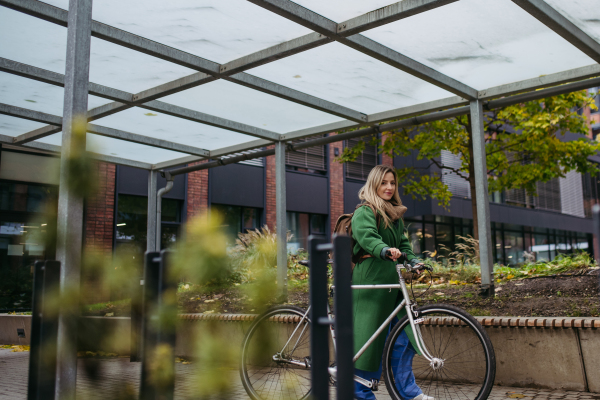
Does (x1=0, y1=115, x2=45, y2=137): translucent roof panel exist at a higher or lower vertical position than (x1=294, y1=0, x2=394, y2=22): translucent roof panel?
lower

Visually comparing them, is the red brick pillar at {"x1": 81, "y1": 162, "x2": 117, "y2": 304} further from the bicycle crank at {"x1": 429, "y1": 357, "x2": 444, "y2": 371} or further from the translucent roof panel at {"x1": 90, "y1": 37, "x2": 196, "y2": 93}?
the translucent roof panel at {"x1": 90, "y1": 37, "x2": 196, "y2": 93}

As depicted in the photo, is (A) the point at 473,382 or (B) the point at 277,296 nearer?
(B) the point at 277,296

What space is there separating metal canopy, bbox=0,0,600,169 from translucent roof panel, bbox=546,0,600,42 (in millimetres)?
16

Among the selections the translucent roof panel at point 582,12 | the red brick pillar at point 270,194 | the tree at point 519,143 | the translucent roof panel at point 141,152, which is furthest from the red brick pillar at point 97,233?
the red brick pillar at point 270,194

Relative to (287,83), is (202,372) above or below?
below

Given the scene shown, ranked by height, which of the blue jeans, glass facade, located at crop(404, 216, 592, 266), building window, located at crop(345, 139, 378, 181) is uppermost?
building window, located at crop(345, 139, 378, 181)

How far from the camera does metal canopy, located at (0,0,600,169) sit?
486cm

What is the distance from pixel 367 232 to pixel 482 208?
3106 millimetres

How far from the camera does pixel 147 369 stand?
839 millimetres

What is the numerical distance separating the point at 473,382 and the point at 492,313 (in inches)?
53.5

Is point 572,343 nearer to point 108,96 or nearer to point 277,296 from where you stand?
point 277,296

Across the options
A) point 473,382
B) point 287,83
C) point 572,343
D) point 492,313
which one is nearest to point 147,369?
point 473,382

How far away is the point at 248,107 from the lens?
7.33 metres

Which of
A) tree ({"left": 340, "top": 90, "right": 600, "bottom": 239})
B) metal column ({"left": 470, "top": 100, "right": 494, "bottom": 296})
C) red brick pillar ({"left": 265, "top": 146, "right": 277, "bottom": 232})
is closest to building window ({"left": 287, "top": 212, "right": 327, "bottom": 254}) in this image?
red brick pillar ({"left": 265, "top": 146, "right": 277, "bottom": 232})
